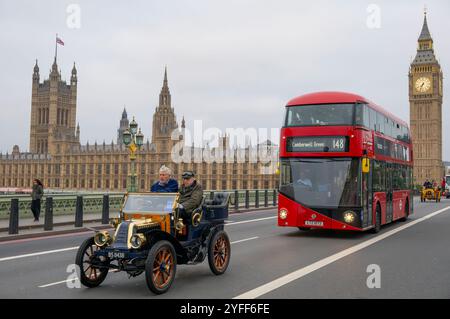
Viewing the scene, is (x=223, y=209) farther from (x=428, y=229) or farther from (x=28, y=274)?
(x=428, y=229)

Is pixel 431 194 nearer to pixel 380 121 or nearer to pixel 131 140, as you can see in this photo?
pixel 131 140

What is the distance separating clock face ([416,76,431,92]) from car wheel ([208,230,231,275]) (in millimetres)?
119801

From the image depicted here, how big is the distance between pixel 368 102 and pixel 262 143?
266ft

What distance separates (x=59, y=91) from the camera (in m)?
140

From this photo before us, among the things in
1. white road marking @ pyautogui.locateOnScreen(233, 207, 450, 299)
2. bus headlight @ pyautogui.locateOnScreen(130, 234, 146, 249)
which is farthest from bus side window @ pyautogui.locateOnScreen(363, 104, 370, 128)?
bus headlight @ pyautogui.locateOnScreen(130, 234, 146, 249)

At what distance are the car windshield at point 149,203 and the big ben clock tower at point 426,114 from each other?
383 feet

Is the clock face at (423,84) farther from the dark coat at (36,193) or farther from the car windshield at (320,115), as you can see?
the dark coat at (36,193)

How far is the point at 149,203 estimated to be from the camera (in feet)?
24.7

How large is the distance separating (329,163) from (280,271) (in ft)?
17.7

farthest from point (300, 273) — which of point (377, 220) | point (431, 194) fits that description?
point (431, 194)

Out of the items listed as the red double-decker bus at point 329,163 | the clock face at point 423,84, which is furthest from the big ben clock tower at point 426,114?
the red double-decker bus at point 329,163

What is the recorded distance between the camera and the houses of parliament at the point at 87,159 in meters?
91.8

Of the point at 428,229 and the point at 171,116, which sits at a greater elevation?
the point at 171,116

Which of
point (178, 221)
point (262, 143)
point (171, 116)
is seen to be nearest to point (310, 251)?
point (178, 221)
